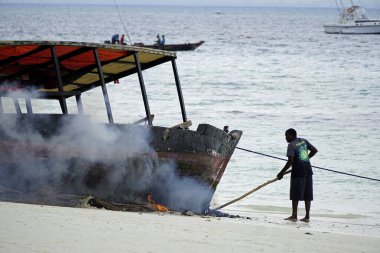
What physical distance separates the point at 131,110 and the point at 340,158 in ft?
35.5

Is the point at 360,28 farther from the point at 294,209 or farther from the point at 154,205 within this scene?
the point at 154,205

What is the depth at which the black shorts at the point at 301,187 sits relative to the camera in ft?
31.5

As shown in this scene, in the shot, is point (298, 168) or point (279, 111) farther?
point (279, 111)

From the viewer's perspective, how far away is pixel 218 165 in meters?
10.2

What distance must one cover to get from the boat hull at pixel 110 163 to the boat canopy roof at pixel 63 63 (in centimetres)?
76

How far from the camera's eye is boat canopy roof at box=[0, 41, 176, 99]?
9.54 m

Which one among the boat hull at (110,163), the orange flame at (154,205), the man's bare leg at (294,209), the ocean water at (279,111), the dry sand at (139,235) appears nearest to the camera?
the dry sand at (139,235)

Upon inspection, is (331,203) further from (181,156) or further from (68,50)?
(68,50)

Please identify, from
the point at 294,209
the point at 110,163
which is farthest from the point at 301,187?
the point at 110,163

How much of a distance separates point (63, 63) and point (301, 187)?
4.01 meters

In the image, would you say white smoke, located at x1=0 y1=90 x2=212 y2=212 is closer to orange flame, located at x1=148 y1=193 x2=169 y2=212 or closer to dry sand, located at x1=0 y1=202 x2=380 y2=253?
orange flame, located at x1=148 y1=193 x2=169 y2=212

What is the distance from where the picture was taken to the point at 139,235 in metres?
6.93

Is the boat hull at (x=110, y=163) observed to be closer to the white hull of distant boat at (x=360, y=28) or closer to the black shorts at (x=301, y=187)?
the black shorts at (x=301, y=187)

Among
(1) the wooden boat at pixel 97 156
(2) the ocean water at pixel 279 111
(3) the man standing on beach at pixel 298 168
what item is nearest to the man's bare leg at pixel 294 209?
(3) the man standing on beach at pixel 298 168
